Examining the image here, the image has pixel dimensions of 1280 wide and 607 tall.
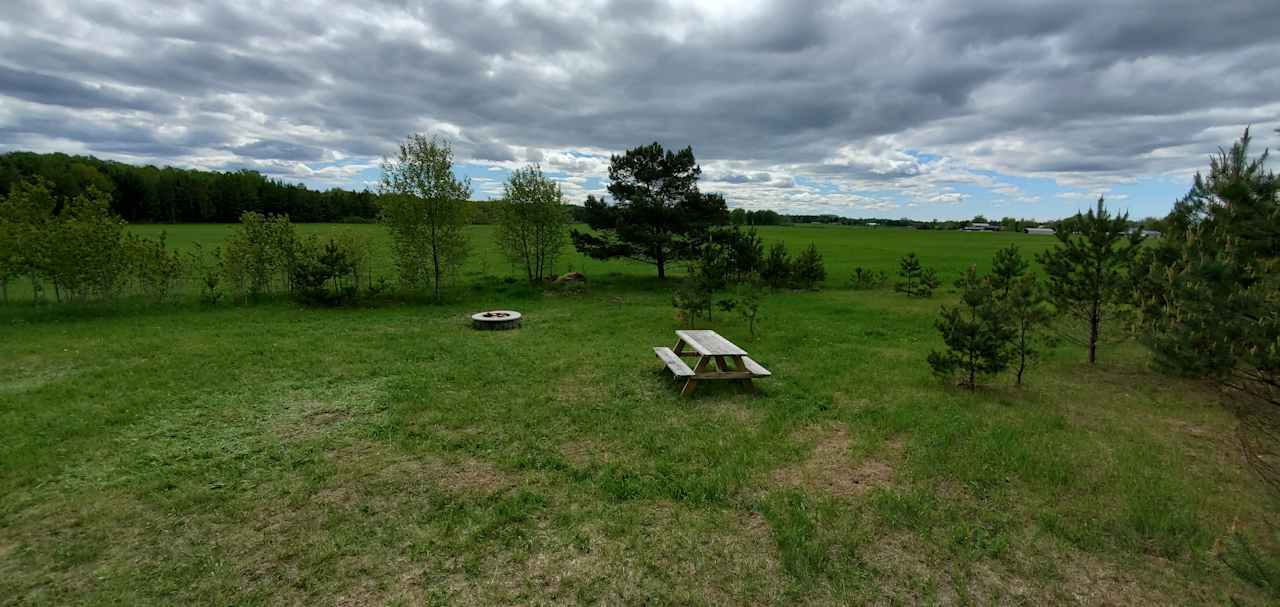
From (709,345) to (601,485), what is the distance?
4.36 m

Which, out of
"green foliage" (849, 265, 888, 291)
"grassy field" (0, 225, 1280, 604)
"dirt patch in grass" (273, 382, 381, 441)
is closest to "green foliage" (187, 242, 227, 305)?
"grassy field" (0, 225, 1280, 604)

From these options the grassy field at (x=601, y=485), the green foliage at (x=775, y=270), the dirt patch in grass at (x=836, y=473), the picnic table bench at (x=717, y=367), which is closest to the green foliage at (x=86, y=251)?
the grassy field at (x=601, y=485)

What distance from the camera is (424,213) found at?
18266mm

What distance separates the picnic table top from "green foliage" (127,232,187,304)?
622 inches

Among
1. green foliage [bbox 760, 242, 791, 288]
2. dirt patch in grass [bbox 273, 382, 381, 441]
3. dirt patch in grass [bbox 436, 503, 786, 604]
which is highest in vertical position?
green foliage [bbox 760, 242, 791, 288]

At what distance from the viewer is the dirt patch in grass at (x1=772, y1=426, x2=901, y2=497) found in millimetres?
5188

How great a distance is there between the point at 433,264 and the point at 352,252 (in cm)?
269

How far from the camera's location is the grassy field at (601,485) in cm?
376

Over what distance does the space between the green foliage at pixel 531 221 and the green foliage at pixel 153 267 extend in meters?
10.5

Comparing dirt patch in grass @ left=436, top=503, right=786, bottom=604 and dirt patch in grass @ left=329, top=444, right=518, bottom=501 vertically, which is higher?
dirt patch in grass @ left=329, top=444, right=518, bottom=501

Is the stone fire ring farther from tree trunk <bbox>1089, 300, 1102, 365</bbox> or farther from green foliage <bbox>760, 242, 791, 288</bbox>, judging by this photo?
green foliage <bbox>760, 242, 791, 288</bbox>

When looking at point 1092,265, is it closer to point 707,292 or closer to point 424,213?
point 707,292

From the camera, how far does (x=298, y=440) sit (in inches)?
245

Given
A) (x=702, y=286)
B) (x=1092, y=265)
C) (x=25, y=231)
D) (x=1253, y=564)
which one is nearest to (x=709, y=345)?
(x=702, y=286)
